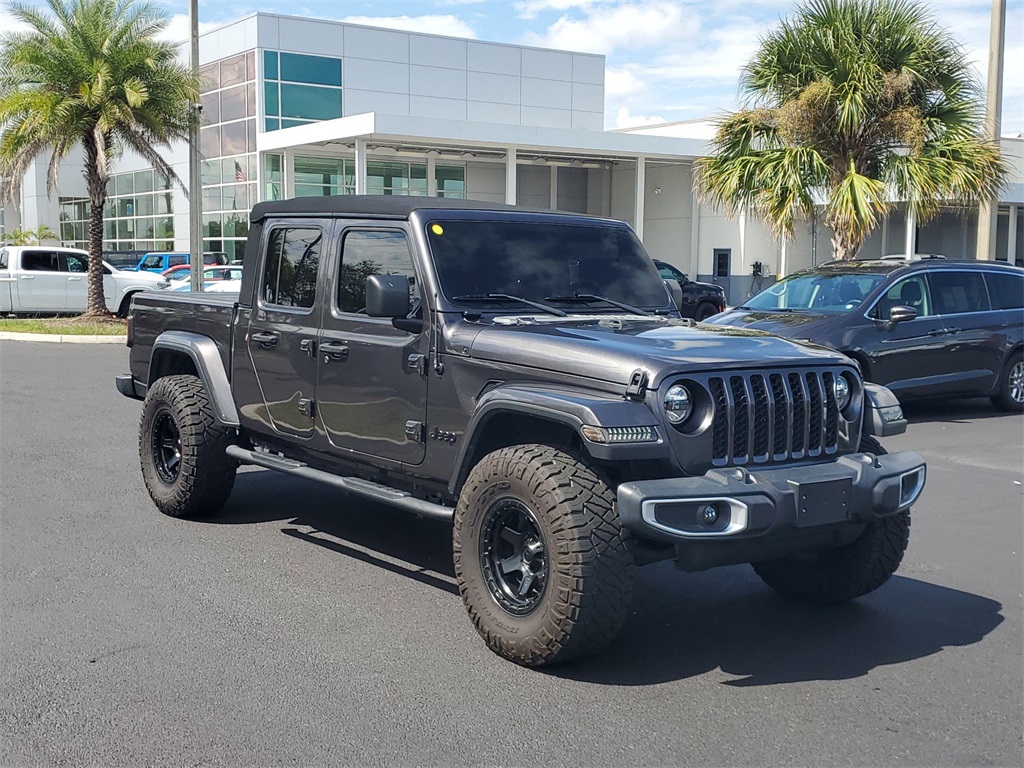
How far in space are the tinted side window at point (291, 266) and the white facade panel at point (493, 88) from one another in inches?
1412

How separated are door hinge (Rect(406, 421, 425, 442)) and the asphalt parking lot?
0.83 metres

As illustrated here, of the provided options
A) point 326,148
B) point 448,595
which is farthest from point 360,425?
point 326,148

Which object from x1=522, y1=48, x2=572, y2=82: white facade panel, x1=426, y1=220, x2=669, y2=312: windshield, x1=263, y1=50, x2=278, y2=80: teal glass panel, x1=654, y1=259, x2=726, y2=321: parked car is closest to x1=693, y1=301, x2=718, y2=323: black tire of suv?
x1=654, y1=259, x2=726, y2=321: parked car

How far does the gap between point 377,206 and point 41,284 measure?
2246 centimetres

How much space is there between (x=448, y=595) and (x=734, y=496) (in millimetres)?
1893

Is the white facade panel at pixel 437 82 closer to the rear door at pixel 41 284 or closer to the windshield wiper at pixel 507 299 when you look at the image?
the rear door at pixel 41 284

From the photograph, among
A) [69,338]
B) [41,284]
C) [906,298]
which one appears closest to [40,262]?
[41,284]

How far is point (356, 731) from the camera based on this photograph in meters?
4.12

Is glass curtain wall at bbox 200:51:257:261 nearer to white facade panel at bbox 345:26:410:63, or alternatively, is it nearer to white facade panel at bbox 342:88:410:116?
white facade panel at bbox 342:88:410:116

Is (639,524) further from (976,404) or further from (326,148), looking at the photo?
(326,148)

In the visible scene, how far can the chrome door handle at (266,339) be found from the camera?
6547 mm

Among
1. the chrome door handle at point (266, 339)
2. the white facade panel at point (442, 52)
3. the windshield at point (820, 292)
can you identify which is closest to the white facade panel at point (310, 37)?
the white facade panel at point (442, 52)

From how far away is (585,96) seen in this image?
44469mm

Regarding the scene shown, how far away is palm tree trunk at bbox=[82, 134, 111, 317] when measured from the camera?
82.6 feet
